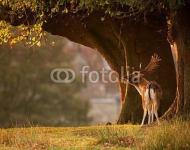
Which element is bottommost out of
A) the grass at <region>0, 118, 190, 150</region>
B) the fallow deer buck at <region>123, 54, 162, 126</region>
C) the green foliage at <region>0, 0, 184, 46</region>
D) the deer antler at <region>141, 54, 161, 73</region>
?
the grass at <region>0, 118, 190, 150</region>

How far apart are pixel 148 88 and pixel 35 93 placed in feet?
71.4

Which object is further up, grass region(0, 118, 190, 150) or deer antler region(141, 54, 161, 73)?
deer antler region(141, 54, 161, 73)

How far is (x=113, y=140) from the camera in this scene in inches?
657

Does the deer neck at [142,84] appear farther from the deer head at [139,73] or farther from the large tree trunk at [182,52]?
the large tree trunk at [182,52]

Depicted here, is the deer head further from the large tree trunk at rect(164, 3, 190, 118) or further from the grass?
the grass

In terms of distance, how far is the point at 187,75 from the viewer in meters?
19.4

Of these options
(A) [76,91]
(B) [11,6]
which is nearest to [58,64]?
(A) [76,91]

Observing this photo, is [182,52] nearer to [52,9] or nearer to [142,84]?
[142,84]

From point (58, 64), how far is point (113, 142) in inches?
1041

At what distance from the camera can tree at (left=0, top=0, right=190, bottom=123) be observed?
19.6 metres

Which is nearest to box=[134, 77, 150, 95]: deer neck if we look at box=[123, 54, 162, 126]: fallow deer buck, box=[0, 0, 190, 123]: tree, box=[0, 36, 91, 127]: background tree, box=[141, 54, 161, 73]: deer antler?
box=[123, 54, 162, 126]: fallow deer buck

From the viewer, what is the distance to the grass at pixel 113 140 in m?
14.7

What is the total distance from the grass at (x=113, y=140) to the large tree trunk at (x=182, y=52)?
4.06 feet

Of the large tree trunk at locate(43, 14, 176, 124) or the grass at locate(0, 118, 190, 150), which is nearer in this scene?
the grass at locate(0, 118, 190, 150)
